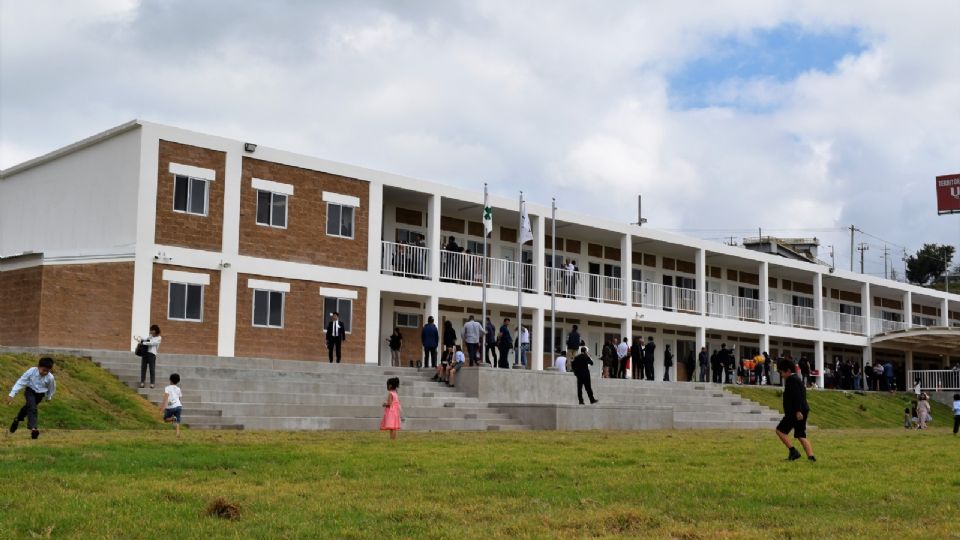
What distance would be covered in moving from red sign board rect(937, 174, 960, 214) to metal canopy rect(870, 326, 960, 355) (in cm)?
727

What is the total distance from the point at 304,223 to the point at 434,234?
4.53 meters

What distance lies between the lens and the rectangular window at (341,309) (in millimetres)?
30125

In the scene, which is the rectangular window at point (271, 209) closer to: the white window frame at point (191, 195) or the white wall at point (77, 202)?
the white window frame at point (191, 195)

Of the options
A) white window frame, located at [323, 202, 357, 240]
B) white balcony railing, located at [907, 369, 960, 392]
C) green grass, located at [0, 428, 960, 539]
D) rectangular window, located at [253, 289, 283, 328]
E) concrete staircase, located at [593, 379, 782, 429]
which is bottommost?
green grass, located at [0, 428, 960, 539]

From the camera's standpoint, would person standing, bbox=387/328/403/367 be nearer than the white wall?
No

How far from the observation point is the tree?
95.9 m

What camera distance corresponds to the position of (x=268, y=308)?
28.8 meters

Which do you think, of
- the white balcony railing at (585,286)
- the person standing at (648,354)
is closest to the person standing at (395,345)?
the white balcony railing at (585,286)

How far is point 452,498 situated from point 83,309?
17631 millimetres

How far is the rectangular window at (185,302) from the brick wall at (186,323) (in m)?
0.09

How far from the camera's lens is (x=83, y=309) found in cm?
2500

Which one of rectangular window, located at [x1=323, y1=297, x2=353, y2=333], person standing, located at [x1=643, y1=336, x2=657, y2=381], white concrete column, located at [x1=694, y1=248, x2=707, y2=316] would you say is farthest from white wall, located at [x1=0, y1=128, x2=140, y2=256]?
white concrete column, located at [x1=694, y1=248, x2=707, y2=316]

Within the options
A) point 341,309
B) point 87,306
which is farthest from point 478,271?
point 87,306

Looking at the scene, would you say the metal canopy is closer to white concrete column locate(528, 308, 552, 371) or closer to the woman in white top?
white concrete column locate(528, 308, 552, 371)
